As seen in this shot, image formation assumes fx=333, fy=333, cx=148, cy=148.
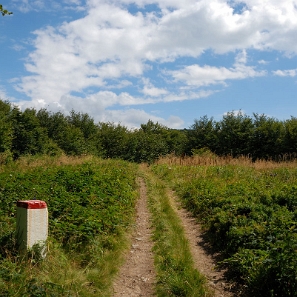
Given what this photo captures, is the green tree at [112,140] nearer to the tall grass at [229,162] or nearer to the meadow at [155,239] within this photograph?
the tall grass at [229,162]

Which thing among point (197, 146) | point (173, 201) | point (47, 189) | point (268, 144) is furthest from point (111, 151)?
point (47, 189)

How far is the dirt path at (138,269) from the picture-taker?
501 cm

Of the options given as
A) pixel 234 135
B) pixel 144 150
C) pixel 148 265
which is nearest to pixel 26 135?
pixel 144 150

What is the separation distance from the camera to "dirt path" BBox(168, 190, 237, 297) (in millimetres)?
5074

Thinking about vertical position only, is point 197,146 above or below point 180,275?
above

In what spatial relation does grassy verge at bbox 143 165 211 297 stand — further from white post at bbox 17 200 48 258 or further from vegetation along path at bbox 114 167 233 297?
white post at bbox 17 200 48 258

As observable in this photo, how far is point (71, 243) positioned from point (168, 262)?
174 cm

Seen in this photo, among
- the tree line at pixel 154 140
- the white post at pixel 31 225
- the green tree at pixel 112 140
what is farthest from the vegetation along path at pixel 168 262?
the green tree at pixel 112 140

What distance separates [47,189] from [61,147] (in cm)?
2605

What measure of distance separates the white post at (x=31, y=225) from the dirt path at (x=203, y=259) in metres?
2.67

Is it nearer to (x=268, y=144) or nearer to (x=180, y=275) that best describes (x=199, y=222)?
(x=180, y=275)

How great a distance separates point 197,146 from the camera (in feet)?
96.0

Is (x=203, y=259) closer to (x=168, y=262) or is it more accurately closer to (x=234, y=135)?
(x=168, y=262)

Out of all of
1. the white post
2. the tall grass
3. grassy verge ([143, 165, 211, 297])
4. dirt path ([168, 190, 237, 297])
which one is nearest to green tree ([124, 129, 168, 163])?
the tall grass
